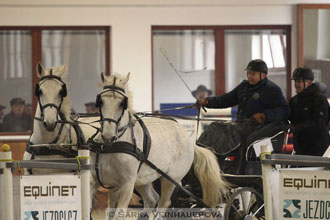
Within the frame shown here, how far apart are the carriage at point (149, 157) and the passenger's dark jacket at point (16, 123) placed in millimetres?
4059

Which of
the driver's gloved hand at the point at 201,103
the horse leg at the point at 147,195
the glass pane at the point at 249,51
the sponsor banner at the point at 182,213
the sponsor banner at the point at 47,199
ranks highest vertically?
the glass pane at the point at 249,51

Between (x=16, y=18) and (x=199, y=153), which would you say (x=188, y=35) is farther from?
(x=199, y=153)

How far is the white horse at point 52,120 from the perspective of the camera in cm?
664

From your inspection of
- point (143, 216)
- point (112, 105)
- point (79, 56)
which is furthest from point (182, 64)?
point (112, 105)

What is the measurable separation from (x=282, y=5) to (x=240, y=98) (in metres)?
4.11

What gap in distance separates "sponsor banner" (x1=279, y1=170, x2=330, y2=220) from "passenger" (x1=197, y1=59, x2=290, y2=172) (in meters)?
2.39

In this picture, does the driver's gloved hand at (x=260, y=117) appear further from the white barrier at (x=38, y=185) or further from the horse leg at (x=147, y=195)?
the white barrier at (x=38, y=185)

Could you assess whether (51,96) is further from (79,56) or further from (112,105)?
(79,56)

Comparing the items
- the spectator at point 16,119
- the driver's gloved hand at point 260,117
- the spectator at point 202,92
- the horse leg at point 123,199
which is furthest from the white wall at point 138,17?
the horse leg at point 123,199

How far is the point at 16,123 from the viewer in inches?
466

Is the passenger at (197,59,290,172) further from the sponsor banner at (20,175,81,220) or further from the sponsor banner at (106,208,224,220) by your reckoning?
the sponsor banner at (20,175,81,220)

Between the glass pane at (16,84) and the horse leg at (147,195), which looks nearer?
the horse leg at (147,195)

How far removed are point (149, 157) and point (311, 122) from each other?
1.70m

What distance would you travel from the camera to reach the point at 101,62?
12.0m
